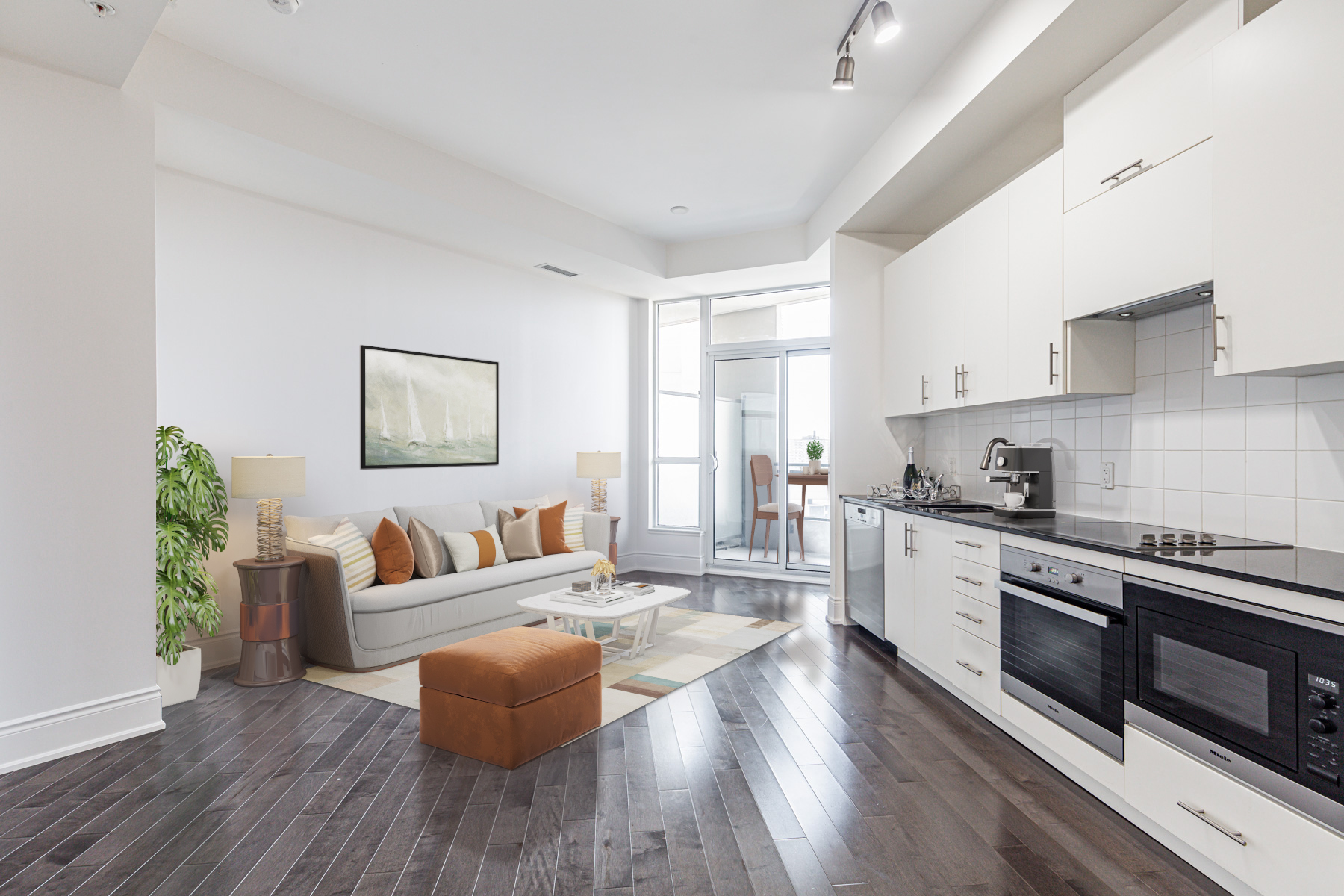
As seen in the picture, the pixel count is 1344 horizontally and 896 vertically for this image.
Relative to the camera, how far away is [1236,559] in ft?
6.65

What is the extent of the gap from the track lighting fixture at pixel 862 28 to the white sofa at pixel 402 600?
3.49 meters

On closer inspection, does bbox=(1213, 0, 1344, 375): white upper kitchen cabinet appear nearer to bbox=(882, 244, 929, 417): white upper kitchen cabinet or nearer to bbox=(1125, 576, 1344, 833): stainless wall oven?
bbox=(1125, 576, 1344, 833): stainless wall oven

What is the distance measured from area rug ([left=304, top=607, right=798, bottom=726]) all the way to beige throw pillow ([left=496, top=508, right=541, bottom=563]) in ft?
2.59

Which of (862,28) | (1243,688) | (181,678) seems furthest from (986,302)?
(181,678)

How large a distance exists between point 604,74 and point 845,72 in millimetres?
A: 1201

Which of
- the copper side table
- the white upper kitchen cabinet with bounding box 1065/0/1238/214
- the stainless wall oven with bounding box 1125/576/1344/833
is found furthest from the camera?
the copper side table

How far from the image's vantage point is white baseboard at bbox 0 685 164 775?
2748 mm

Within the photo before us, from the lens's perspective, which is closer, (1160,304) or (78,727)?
(1160,304)

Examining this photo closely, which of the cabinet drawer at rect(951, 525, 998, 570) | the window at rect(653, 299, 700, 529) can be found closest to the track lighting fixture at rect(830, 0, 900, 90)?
the cabinet drawer at rect(951, 525, 998, 570)

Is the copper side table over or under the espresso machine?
under

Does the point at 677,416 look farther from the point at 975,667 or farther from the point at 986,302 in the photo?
the point at 975,667

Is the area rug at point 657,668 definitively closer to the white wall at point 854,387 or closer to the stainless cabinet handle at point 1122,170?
the white wall at point 854,387

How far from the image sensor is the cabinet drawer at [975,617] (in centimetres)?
307

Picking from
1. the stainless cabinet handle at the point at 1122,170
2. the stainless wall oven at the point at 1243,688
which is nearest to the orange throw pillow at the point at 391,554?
the stainless wall oven at the point at 1243,688
